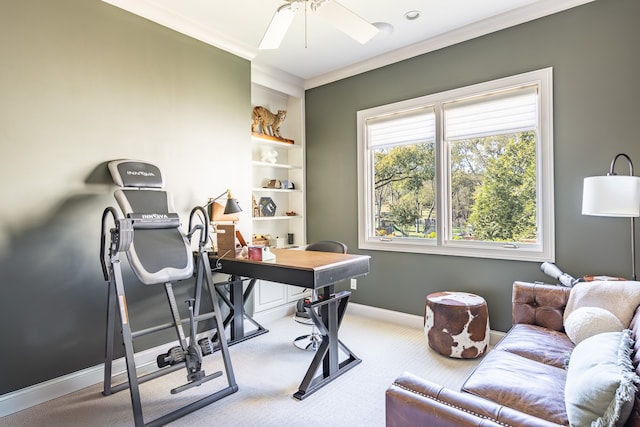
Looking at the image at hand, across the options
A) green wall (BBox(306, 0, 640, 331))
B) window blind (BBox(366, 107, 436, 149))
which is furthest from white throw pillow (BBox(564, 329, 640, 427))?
window blind (BBox(366, 107, 436, 149))

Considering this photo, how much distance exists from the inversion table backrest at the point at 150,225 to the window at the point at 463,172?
226cm

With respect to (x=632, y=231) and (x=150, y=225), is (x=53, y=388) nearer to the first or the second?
(x=150, y=225)

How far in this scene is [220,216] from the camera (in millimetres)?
3273

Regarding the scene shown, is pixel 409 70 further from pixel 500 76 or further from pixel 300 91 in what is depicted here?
pixel 300 91

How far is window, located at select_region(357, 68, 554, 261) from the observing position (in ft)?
10.00

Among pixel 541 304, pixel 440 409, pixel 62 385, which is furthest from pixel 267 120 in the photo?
pixel 440 409

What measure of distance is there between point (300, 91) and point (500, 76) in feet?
7.85

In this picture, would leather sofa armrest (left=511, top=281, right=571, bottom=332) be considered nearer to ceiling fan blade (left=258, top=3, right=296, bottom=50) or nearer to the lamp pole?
the lamp pole

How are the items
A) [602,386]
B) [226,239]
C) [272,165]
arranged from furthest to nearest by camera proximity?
[272,165]
[226,239]
[602,386]

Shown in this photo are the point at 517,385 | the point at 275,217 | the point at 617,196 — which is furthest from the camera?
the point at 275,217

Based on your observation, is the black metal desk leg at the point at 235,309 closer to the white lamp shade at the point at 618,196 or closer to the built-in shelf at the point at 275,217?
the built-in shelf at the point at 275,217

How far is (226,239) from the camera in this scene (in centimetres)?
305

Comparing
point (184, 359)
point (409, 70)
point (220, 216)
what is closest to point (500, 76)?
point (409, 70)

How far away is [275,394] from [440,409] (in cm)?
158
